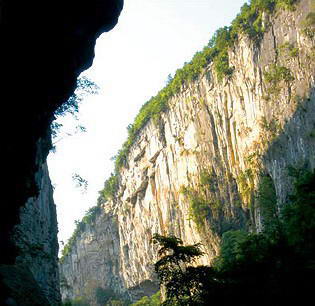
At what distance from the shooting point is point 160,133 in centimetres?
5384

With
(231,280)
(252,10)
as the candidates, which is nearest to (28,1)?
(231,280)

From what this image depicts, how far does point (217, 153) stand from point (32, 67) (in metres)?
38.6

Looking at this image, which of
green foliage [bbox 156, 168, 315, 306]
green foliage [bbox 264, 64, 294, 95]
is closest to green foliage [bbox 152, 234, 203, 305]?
green foliage [bbox 156, 168, 315, 306]

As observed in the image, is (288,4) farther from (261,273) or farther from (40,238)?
(261,273)

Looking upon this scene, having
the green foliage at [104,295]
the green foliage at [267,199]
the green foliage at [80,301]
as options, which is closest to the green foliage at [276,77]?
the green foliage at [267,199]

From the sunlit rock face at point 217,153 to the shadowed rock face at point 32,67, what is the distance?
24.4 metres

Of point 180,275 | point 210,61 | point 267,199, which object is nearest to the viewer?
point 180,275

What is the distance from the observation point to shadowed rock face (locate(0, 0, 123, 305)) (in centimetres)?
613

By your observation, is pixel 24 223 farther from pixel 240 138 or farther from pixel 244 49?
pixel 244 49

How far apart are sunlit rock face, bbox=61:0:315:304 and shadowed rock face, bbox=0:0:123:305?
80.0 ft

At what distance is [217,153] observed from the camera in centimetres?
4438

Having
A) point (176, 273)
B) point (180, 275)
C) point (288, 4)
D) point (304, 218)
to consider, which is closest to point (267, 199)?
point (288, 4)

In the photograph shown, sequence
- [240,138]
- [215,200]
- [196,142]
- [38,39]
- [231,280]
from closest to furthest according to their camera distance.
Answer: [38,39] < [231,280] < [240,138] < [215,200] < [196,142]

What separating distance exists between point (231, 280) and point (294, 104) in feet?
79.3
